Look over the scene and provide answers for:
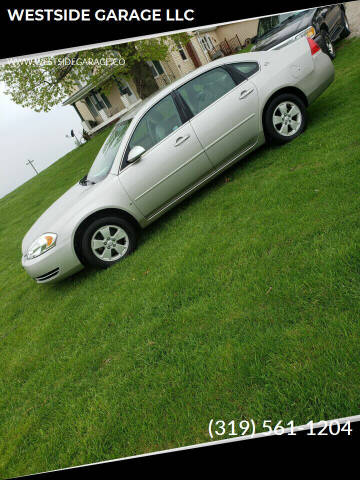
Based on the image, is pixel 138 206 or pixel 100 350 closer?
pixel 100 350

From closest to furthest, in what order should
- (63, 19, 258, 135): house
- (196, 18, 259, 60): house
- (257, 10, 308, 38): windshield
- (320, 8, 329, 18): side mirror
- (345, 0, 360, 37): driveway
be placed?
(320, 8, 329, 18): side mirror < (257, 10, 308, 38): windshield < (345, 0, 360, 37): driveway < (196, 18, 259, 60): house < (63, 19, 258, 135): house

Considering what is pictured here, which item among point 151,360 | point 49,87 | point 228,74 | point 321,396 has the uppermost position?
point 49,87

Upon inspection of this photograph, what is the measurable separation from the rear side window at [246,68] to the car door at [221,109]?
5 centimetres

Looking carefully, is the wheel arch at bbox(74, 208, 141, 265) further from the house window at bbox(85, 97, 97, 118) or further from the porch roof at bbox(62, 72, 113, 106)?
the house window at bbox(85, 97, 97, 118)

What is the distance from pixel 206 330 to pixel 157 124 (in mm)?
3181

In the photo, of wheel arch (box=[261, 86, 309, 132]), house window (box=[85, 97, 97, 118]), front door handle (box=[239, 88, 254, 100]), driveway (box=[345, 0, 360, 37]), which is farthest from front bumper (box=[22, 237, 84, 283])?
house window (box=[85, 97, 97, 118])

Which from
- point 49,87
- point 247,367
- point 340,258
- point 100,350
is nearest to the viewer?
point 247,367

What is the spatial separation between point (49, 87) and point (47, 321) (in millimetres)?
13482

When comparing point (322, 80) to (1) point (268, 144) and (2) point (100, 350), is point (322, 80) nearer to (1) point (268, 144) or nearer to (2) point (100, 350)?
(1) point (268, 144)

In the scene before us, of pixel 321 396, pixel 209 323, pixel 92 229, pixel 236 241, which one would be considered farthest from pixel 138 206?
pixel 321 396

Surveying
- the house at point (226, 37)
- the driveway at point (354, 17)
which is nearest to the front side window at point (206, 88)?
the driveway at point (354, 17)

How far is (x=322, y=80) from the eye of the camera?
5.04m

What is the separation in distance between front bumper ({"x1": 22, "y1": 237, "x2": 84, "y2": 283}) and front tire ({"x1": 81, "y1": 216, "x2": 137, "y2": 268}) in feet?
0.56

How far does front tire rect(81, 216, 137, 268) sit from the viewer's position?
170 inches
